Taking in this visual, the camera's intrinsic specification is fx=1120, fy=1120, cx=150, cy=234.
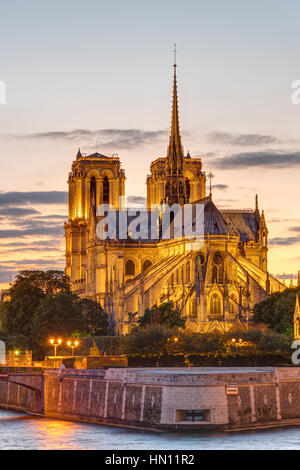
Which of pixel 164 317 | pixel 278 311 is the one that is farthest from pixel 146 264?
pixel 278 311

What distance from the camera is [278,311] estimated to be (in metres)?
88.8

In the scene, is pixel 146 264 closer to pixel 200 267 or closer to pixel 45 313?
pixel 200 267

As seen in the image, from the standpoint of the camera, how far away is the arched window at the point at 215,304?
107 m

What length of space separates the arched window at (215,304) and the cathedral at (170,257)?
0.10 metres

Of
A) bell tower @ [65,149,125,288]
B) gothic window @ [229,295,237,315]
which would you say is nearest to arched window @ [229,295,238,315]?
gothic window @ [229,295,237,315]

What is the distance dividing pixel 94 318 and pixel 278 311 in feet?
73.0

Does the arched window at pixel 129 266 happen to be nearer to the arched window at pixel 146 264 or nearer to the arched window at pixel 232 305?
the arched window at pixel 146 264

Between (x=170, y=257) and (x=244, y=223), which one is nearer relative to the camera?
(x=170, y=257)

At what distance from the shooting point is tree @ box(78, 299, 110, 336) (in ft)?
340

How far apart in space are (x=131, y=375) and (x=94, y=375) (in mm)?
4157

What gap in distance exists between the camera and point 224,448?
46.3 m

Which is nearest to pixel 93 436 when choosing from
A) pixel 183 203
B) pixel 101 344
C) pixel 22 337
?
pixel 101 344

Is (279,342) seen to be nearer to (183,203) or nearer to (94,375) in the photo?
(94,375)
